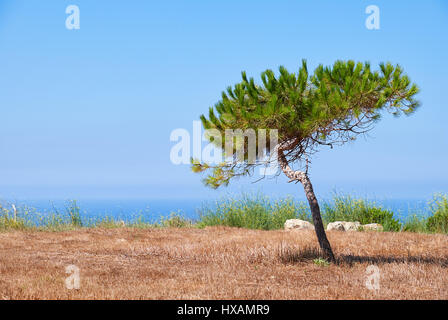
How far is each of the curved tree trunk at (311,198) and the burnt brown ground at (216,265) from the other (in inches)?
16.7

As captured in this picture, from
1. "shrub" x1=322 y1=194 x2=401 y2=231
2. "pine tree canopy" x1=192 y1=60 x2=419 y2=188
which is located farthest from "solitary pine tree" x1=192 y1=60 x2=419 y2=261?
"shrub" x1=322 y1=194 x2=401 y2=231

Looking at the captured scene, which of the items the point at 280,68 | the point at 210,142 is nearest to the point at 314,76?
the point at 280,68

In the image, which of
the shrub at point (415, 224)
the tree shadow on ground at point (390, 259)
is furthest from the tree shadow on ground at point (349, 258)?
the shrub at point (415, 224)

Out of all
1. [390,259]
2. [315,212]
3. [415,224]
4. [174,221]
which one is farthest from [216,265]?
[415,224]

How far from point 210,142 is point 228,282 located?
296 cm

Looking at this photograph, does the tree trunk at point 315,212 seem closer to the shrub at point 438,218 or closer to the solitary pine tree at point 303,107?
the solitary pine tree at point 303,107

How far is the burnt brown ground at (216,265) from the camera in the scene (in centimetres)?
601

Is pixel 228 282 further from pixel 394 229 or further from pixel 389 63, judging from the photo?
pixel 394 229

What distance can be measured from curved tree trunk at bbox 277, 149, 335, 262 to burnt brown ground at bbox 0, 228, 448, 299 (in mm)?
424

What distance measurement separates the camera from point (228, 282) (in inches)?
260

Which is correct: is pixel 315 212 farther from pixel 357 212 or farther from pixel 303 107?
pixel 357 212

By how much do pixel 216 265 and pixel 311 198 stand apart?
2.28m

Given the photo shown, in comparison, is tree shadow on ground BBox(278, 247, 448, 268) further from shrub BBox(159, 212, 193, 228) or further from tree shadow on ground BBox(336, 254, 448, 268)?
shrub BBox(159, 212, 193, 228)

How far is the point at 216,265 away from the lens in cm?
840
